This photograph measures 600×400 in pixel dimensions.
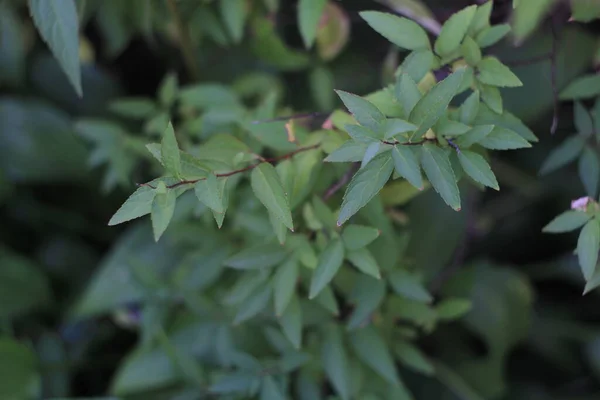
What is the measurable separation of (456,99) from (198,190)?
48cm

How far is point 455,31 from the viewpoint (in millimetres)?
694

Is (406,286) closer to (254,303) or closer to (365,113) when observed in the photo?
(254,303)

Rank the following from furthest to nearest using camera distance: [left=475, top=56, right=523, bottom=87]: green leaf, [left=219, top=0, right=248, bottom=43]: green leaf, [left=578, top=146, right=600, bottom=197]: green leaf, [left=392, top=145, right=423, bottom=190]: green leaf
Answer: [left=219, top=0, right=248, bottom=43]: green leaf → [left=578, top=146, right=600, bottom=197]: green leaf → [left=475, top=56, right=523, bottom=87]: green leaf → [left=392, top=145, right=423, bottom=190]: green leaf

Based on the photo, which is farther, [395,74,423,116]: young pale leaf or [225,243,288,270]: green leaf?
[225,243,288,270]: green leaf

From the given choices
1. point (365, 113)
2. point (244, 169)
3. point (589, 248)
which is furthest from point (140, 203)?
point (589, 248)

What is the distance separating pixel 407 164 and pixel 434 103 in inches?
2.7

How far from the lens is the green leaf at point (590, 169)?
0.77 metres

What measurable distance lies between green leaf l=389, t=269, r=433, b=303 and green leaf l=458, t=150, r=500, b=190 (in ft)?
0.88

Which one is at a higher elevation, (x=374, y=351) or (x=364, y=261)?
(x=364, y=261)

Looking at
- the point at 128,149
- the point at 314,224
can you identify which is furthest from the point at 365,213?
the point at 128,149

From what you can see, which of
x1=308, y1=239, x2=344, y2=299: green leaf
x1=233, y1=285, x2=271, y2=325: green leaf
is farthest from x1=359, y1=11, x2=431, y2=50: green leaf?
x1=233, y1=285, x2=271, y2=325: green leaf

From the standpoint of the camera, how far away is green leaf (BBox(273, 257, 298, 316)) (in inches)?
30.0

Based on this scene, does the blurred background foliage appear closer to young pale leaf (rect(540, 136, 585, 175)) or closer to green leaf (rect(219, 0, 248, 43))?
green leaf (rect(219, 0, 248, 43))

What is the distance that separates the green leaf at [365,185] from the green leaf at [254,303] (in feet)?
0.89
